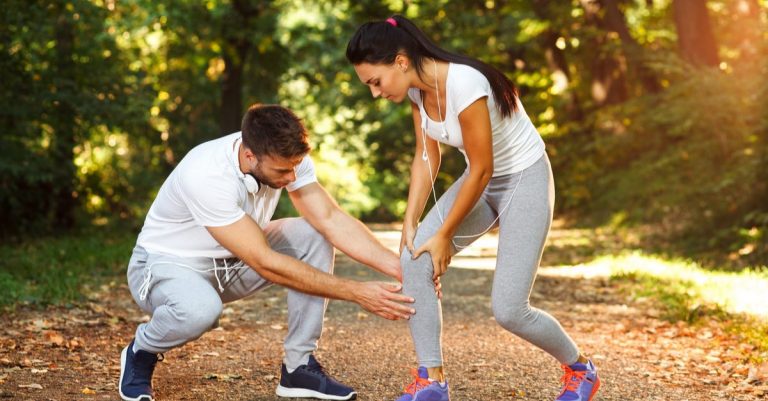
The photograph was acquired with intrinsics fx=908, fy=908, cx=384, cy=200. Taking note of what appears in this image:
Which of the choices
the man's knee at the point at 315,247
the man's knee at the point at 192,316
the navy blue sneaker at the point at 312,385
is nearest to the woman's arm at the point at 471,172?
the man's knee at the point at 315,247

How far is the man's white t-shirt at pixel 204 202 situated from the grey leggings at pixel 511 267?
2.58 ft

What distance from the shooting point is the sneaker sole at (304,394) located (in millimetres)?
4305

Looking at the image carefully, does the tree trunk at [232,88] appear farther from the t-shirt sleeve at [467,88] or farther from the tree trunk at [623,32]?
the t-shirt sleeve at [467,88]

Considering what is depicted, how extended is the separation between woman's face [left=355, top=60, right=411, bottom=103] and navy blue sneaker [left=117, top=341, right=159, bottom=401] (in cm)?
164

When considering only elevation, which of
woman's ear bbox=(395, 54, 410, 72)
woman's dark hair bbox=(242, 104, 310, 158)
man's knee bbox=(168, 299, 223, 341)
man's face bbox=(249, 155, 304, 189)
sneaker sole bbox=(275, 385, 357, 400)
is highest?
woman's ear bbox=(395, 54, 410, 72)

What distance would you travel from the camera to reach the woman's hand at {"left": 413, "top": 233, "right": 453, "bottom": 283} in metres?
3.90

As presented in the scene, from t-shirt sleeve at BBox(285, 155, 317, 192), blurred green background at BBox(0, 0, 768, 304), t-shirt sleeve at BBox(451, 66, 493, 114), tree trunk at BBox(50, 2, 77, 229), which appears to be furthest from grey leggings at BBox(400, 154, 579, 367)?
tree trunk at BBox(50, 2, 77, 229)

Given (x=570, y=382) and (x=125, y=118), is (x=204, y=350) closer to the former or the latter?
(x=570, y=382)

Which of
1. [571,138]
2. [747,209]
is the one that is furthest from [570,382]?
[571,138]

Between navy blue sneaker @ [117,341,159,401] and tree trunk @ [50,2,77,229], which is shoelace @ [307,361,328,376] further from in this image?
tree trunk @ [50,2,77,229]

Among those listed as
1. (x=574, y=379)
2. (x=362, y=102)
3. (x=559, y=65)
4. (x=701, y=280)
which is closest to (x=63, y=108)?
(x=701, y=280)

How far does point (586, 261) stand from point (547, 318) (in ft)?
23.9

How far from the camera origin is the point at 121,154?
20.3 metres

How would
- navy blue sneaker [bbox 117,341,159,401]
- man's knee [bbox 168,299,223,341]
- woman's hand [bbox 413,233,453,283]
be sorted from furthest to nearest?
navy blue sneaker [bbox 117,341,159,401]
man's knee [bbox 168,299,223,341]
woman's hand [bbox 413,233,453,283]
